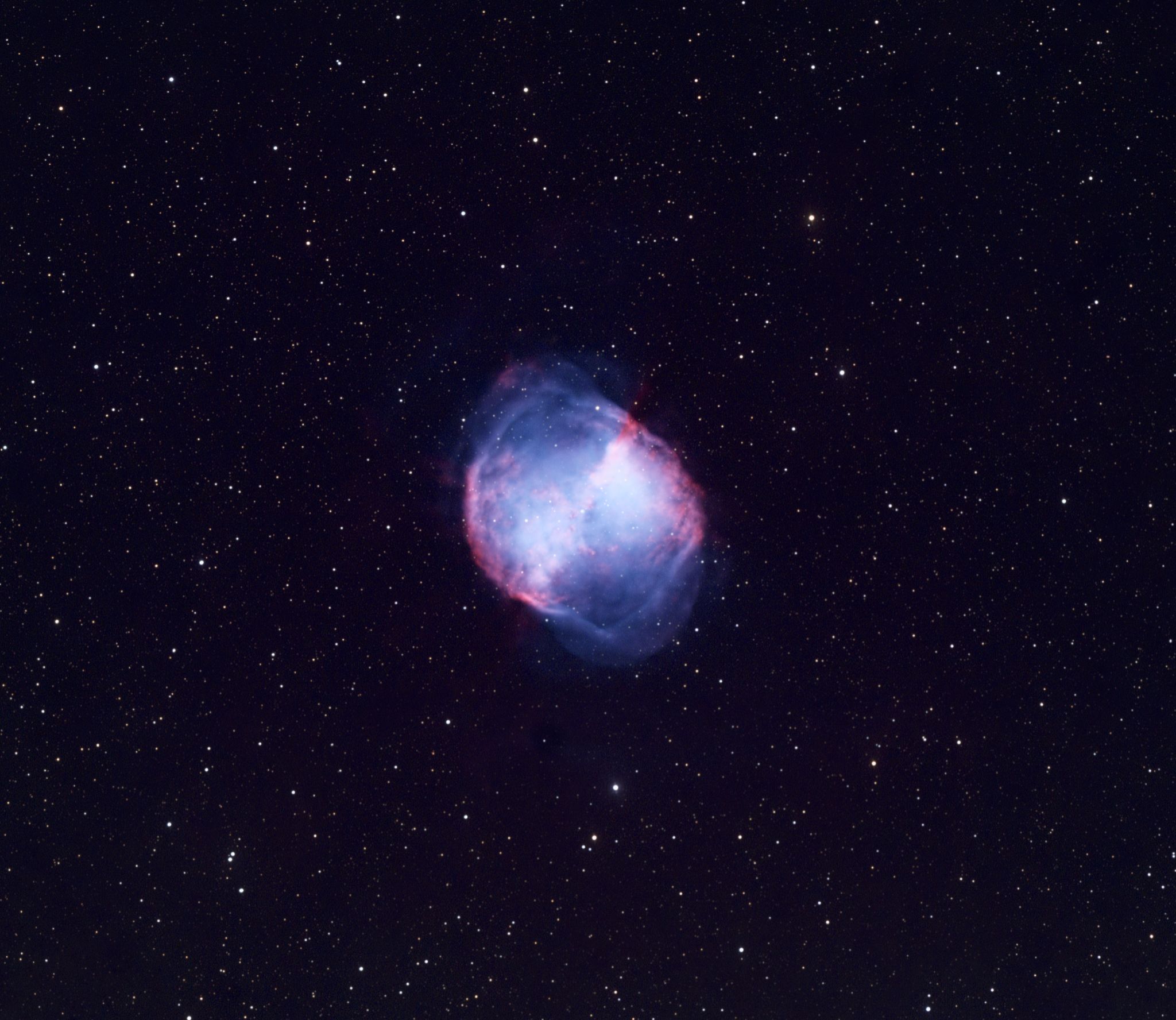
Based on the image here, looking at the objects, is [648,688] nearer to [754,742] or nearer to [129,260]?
[754,742]

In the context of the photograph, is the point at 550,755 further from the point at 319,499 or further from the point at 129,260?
the point at 129,260

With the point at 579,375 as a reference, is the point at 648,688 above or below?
below

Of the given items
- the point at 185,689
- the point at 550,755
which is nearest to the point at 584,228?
the point at 550,755

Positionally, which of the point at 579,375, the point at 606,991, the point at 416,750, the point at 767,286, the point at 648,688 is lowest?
the point at 606,991

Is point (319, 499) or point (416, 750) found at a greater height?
point (319, 499)

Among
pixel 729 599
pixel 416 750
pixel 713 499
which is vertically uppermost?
pixel 713 499

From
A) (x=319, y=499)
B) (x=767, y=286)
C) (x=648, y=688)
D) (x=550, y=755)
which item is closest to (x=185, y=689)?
(x=319, y=499)
